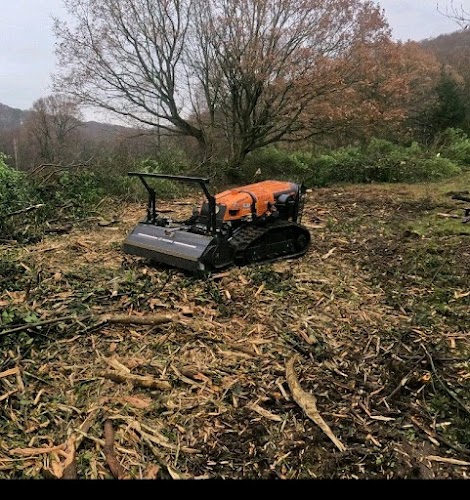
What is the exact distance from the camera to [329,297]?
15.3 ft

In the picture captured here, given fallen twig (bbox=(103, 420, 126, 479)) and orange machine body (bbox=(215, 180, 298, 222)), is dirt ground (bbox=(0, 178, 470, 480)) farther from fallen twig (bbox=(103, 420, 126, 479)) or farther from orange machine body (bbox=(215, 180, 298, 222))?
orange machine body (bbox=(215, 180, 298, 222))

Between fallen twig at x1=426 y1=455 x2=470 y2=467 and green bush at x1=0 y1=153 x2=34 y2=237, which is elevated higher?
green bush at x1=0 y1=153 x2=34 y2=237

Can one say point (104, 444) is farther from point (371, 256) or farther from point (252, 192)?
point (371, 256)

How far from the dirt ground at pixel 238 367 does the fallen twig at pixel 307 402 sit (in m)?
Result: 0.01

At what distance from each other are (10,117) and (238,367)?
10.1 metres

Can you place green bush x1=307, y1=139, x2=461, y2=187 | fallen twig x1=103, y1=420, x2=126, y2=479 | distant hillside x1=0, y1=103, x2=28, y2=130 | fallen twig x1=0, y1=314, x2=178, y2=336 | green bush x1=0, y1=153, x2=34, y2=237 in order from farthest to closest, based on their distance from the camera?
green bush x1=307, y1=139, x2=461, y2=187
distant hillside x1=0, y1=103, x2=28, y2=130
green bush x1=0, y1=153, x2=34, y2=237
fallen twig x1=0, y1=314, x2=178, y2=336
fallen twig x1=103, y1=420, x2=126, y2=479

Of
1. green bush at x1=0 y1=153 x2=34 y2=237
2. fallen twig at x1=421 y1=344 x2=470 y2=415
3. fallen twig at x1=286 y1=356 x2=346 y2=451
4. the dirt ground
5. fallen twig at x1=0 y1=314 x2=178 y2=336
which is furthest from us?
green bush at x1=0 y1=153 x2=34 y2=237

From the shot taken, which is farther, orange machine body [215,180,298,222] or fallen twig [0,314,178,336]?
orange machine body [215,180,298,222]

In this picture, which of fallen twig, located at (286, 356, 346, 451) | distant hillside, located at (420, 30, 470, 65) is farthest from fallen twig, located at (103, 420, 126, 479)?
distant hillside, located at (420, 30, 470, 65)

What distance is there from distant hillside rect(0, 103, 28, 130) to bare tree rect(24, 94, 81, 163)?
704 mm

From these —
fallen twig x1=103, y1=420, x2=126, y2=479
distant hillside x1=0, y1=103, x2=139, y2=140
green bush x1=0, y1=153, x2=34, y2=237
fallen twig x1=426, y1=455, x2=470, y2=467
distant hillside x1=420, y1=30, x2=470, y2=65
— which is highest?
distant hillside x1=420, y1=30, x2=470, y2=65

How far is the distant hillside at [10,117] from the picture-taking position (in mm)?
10084

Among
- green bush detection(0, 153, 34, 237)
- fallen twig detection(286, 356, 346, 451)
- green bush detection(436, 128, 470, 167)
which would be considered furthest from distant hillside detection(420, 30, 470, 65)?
green bush detection(0, 153, 34, 237)

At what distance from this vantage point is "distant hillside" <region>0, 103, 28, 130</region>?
10084mm
